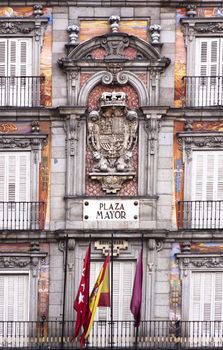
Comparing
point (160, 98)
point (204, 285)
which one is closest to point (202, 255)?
point (204, 285)

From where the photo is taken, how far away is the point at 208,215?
49.5 metres

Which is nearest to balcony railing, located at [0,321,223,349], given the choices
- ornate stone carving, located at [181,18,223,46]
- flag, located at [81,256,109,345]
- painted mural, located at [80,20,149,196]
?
flag, located at [81,256,109,345]

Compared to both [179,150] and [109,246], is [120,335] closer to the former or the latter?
[109,246]

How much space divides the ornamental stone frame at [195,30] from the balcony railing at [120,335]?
6.79m

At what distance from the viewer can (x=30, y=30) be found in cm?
4997

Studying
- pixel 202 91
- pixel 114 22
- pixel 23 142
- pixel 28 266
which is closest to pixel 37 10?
pixel 114 22

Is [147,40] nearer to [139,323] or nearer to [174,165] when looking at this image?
[174,165]

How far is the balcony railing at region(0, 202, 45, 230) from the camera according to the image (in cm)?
4953

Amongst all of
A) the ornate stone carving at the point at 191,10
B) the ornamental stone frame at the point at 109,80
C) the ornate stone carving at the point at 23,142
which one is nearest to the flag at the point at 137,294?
the ornamental stone frame at the point at 109,80

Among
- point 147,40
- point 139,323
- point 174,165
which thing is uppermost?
point 147,40

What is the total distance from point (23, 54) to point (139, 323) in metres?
7.89

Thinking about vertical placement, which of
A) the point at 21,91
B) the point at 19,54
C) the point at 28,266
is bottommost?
the point at 28,266

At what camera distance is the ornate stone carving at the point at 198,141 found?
1949 inches

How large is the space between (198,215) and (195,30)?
4.95m
